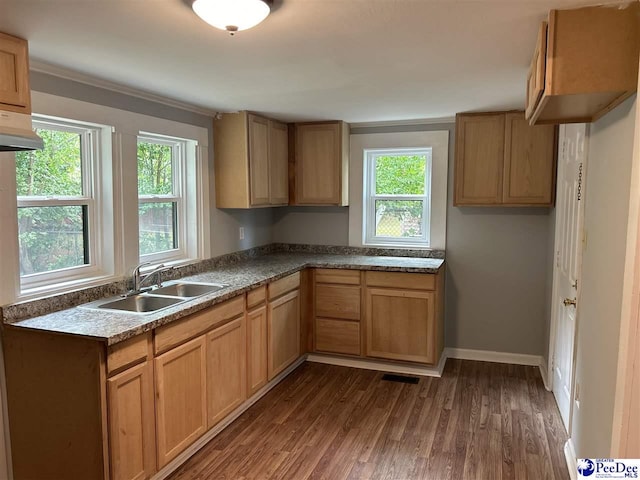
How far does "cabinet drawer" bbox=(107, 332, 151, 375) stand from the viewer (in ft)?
6.98

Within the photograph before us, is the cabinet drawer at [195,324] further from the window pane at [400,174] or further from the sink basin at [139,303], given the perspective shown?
the window pane at [400,174]

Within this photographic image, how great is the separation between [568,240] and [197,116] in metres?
2.80

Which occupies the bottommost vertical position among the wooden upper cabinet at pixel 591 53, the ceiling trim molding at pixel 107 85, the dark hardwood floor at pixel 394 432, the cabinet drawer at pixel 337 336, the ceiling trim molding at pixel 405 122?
the dark hardwood floor at pixel 394 432

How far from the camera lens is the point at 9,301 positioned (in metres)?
2.31

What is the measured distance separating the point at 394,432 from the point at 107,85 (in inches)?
109

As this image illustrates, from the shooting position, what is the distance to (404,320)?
3.95m

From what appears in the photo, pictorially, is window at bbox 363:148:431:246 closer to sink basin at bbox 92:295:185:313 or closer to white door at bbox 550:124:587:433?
white door at bbox 550:124:587:433

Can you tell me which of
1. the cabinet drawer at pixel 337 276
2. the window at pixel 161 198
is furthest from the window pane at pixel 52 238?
the cabinet drawer at pixel 337 276

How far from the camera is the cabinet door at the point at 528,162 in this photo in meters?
3.76

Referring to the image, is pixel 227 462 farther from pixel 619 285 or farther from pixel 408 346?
pixel 619 285

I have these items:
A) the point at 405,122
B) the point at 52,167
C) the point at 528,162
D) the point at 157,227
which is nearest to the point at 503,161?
the point at 528,162

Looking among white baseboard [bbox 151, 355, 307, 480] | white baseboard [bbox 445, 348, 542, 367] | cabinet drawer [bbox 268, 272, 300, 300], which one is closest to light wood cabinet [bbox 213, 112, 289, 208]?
cabinet drawer [bbox 268, 272, 300, 300]
